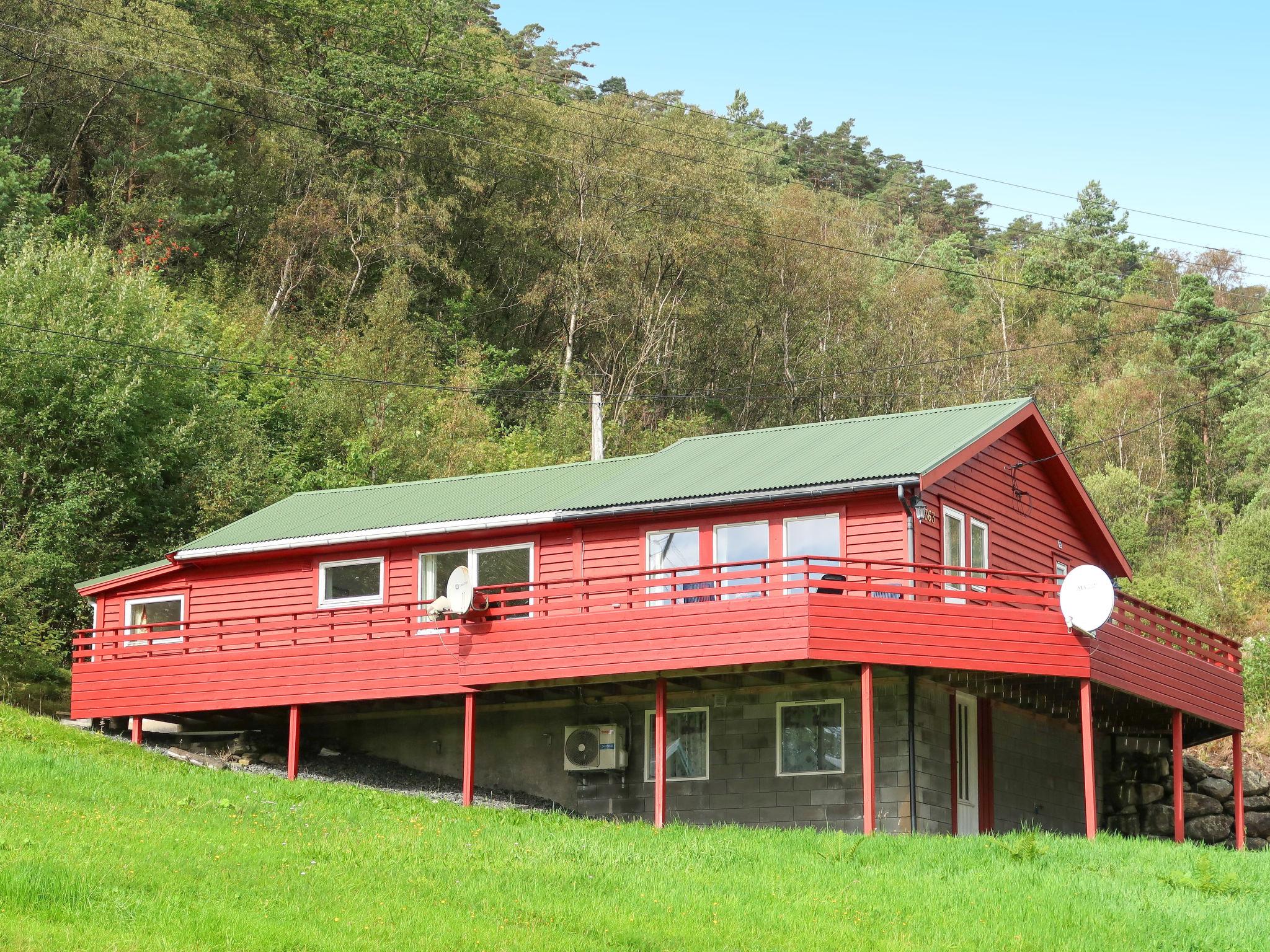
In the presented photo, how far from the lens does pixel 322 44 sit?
5462 cm

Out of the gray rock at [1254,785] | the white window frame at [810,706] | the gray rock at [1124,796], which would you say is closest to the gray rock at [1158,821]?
the gray rock at [1124,796]

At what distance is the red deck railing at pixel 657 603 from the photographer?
21656 mm

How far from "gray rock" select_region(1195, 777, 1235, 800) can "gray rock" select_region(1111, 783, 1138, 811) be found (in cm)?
117

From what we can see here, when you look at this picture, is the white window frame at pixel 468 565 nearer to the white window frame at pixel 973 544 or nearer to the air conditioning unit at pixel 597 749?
the air conditioning unit at pixel 597 749

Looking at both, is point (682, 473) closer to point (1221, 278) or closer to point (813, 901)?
point (813, 901)

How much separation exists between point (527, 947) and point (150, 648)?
15803mm

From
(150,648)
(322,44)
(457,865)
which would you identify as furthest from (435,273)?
(457,865)

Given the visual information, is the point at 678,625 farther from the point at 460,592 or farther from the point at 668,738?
the point at 460,592

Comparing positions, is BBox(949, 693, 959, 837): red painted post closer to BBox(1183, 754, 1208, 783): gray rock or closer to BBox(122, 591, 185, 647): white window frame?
BBox(1183, 754, 1208, 783): gray rock

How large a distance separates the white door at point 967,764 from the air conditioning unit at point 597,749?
5409 millimetres

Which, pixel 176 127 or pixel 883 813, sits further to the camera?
pixel 176 127

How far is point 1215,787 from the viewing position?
28.3m

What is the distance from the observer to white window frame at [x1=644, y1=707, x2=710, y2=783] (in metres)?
23.9

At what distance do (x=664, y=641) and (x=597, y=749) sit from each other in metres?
3.54
